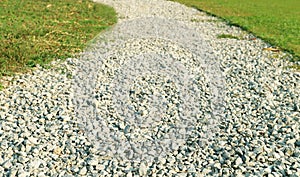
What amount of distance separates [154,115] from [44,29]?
1219 cm

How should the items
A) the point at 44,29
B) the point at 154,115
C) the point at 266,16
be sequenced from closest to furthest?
the point at 154,115 → the point at 44,29 → the point at 266,16

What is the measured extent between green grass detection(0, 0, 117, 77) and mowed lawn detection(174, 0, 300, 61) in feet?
29.5

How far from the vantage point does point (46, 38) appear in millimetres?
18969

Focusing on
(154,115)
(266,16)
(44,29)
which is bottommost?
(44,29)

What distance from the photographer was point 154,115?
1102 centimetres

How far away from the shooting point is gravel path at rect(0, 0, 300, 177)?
872 cm

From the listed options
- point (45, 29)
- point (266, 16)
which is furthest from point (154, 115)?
point (266, 16)

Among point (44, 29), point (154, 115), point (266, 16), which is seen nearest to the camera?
point (154, 115)

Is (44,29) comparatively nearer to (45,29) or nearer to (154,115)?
(45,29)

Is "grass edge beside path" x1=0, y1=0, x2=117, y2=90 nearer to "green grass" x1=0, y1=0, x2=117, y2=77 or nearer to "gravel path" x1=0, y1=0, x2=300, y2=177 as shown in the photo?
"green grass" x1=0, y1=0, x2=117, y2=77

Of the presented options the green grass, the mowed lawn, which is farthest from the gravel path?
the mowed lawn

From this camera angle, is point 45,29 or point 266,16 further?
point 266,16

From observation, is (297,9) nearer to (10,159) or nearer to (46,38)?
(46,38)

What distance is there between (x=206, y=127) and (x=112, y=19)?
55.3 feet
